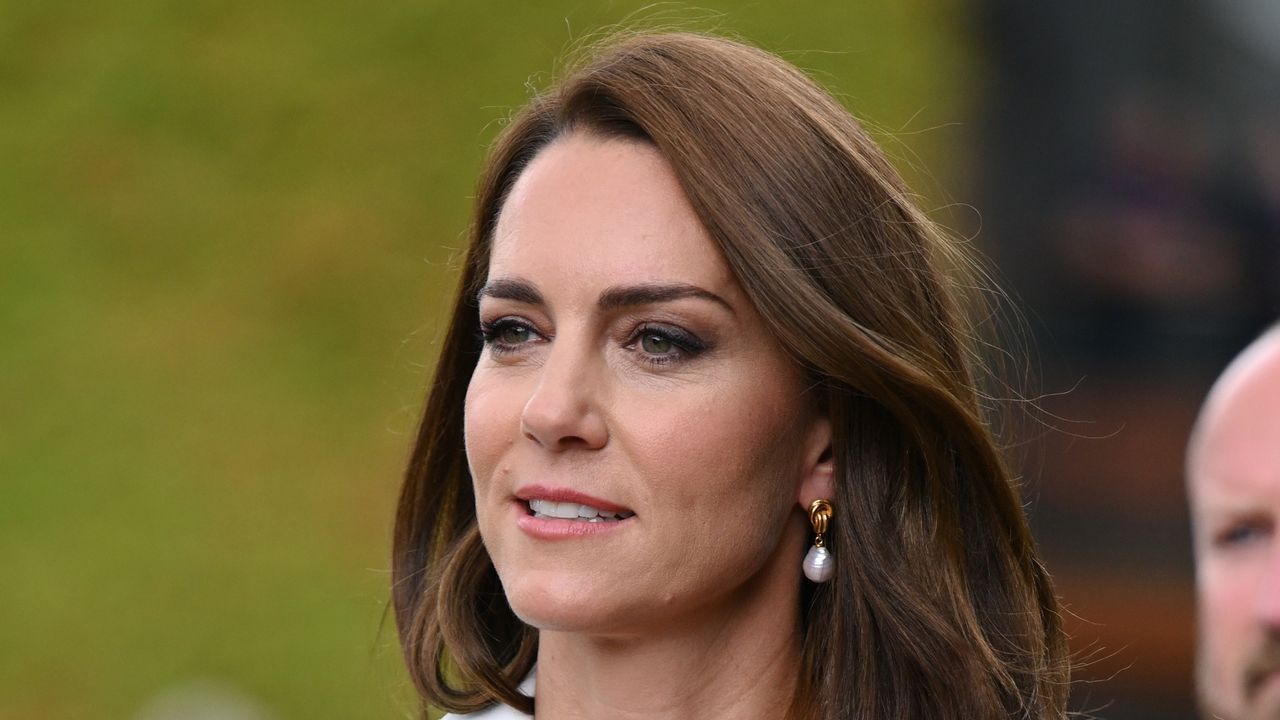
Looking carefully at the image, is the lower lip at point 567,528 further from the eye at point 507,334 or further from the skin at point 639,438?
the eye at point 507,334

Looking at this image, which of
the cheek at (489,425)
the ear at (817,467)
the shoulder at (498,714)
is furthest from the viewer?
the shoulder at (498,714)

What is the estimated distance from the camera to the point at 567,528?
269 centimetres

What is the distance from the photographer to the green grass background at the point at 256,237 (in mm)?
6461

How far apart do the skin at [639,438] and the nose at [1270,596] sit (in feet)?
2.90

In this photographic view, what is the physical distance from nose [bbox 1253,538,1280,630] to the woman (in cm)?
84

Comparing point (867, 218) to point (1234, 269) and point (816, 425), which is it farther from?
point (1234, 269)

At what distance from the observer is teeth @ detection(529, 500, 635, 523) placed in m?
2.70

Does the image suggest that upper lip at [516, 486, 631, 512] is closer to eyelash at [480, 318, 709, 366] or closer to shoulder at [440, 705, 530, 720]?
eyelash at [480, 318, 709, 366]

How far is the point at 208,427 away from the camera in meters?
6.54

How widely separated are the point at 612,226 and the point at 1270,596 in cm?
112

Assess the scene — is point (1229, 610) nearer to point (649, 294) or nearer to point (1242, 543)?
point (1242, 543)

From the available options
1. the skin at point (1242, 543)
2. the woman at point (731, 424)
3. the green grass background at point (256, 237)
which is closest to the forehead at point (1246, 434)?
→ the skin at point (1242, 543)

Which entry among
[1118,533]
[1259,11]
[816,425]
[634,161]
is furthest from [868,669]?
[1259,11]

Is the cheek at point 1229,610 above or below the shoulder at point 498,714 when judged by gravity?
above
